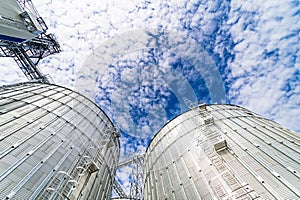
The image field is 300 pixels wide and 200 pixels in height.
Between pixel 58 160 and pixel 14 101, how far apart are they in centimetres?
417

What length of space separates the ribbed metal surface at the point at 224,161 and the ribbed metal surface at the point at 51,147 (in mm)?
4133

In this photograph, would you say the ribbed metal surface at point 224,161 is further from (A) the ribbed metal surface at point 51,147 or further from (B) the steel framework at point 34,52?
(B) the steel framework at point 34,52

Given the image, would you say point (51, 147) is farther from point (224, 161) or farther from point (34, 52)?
point (34, 52)

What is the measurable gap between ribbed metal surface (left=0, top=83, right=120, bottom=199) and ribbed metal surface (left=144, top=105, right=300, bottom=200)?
4.13 m

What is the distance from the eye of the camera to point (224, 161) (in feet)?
30.1

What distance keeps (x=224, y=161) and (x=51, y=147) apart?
824 cm

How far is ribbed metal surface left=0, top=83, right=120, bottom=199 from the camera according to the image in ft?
25.7

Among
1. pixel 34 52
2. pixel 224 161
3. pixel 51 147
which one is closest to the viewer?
pixel 224 161

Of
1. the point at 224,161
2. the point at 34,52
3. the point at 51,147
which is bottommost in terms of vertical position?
the point at 224,161

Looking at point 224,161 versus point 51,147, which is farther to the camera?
point 51,147

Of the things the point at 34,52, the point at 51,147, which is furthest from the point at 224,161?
the point at 34,52

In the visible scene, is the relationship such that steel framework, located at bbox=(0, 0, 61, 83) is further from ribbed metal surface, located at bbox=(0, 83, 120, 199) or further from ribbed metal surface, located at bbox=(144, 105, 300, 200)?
ribbed metal surface, located at bbox=(144, 105, 300, 200)

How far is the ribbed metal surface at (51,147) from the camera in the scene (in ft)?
25.7

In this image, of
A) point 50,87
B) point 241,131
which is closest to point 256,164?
point 241,131
